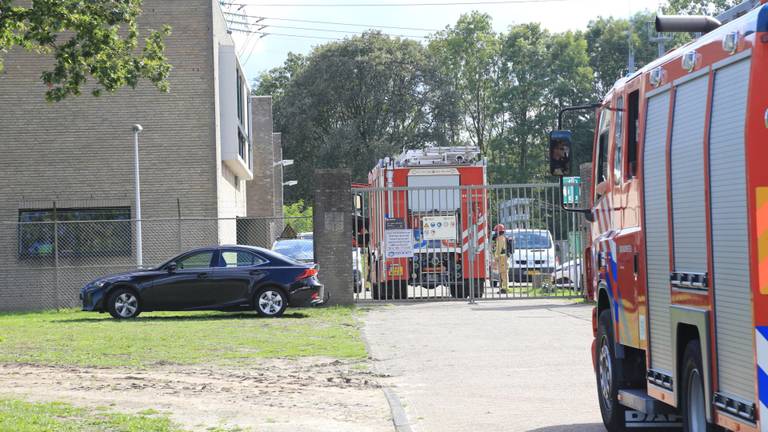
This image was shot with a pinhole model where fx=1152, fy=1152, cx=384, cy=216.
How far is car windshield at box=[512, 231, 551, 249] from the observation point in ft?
85.3

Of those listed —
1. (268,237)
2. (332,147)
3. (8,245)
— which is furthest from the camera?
(332,147)

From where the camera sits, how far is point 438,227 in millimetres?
25516

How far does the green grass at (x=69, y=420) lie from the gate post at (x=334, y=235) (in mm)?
14859

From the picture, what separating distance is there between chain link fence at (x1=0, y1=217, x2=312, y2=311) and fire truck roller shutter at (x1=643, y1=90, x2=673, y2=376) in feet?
73.9

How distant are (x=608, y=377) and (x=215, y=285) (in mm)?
14142

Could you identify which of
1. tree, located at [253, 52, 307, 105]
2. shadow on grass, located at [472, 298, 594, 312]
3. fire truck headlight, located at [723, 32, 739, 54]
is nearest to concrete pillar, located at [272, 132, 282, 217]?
tree, located at [253, 52, 307, 105]

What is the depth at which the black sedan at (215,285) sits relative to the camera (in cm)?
2236

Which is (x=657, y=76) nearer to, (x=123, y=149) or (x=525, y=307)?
(x=525, y=307)

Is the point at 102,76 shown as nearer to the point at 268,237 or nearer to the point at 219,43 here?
the point at 219,43

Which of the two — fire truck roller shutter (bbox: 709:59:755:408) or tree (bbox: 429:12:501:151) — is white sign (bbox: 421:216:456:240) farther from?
tree (bbox: 429:12:501:151)

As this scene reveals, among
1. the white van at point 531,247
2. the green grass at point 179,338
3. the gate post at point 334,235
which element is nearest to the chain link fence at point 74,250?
the green grass at point 179,338

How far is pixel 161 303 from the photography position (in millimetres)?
22547

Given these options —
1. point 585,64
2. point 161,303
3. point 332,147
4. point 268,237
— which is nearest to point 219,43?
point 268,237

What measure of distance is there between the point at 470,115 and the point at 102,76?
58495 millimetres
